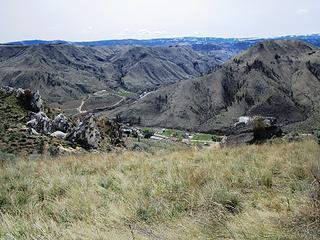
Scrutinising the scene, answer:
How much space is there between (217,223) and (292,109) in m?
178

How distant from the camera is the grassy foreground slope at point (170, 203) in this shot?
3.61 m

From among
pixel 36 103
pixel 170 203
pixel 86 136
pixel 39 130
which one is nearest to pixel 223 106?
pixel 36 103

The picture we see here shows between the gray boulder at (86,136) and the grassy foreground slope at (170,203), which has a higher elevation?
the grassy foreground slope at (170,203)

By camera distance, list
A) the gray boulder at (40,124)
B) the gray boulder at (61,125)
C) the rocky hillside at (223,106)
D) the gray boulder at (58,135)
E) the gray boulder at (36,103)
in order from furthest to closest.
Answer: the rocky hillside at (223,106) → the gray boulder at (36,103) → the gray boulder at (61,125) → the gray boulder at (40,124) → the gray boulder at (58,135)

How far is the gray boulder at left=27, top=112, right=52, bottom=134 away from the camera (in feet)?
98.8

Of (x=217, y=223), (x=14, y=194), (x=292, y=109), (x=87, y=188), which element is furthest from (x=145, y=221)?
(x=292, y=109)

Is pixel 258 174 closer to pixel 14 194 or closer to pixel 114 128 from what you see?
pixel 14 194

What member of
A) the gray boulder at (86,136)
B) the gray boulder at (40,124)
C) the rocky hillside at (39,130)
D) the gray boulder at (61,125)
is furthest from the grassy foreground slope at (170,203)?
the gray boulder at (61,125)

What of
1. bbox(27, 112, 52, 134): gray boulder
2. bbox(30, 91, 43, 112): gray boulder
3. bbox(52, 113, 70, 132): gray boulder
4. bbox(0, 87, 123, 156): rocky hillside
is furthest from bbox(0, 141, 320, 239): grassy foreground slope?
bbox(30, 91, 43, 112): gray boulder

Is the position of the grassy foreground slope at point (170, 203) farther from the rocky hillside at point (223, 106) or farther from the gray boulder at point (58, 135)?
the rocky hillside at point (223, 106)

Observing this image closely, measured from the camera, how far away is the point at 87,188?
6.01 m

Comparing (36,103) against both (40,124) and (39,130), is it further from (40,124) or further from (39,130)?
(39,130)

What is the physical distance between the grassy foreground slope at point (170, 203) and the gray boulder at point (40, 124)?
23.3 meters

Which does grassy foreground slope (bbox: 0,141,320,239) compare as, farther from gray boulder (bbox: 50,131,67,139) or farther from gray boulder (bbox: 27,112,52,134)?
gray boulder (bbox: 27,112,52,134)
